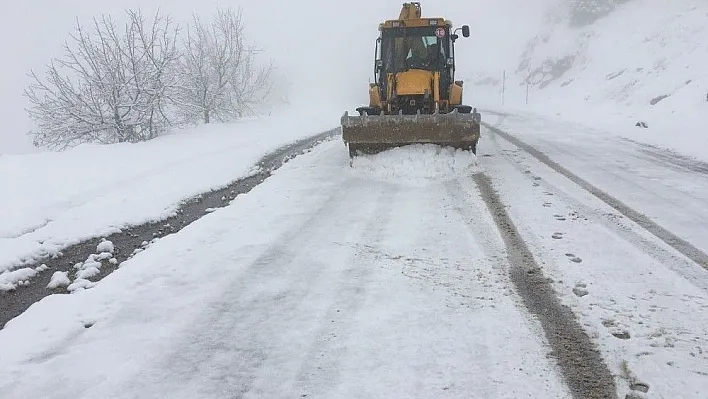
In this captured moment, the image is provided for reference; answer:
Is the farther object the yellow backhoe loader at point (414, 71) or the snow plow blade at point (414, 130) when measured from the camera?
the yellow backhoe loader at point (414, 71)

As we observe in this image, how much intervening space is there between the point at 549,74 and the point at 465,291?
3544 centimetres

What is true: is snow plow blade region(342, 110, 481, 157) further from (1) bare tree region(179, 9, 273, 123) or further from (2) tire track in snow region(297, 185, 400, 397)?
(1) bare tree region(179, 9, 273, 123)

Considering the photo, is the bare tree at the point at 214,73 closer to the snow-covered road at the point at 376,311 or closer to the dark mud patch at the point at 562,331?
the snow-covered road at the point at 376,311

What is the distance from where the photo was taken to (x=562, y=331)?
271 cm

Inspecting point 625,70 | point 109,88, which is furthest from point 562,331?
point 625,70

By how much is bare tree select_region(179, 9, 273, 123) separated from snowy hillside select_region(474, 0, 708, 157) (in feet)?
48.9

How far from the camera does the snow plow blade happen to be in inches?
301

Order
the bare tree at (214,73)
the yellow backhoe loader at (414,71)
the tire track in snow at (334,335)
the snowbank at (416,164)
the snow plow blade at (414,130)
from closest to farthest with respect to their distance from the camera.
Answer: the tire track in snow at (334,335), the snowbank at (416,164), the snow plow blade at (414,130), the yellow backhoe loader at (414,71), the bare tree at (214,73)

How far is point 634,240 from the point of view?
421cm

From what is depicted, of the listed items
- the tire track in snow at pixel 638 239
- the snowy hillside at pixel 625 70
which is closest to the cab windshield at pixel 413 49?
the tire track in snow at pixel 638 239

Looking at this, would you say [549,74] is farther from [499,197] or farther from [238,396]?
[238,396]

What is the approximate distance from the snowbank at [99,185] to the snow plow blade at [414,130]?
2.27 metres

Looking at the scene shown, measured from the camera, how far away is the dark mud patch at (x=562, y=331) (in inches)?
87.9

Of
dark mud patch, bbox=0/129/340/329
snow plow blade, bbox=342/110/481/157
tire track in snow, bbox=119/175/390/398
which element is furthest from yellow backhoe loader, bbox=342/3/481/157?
tire track in snow, bbox=119/175/390/398
